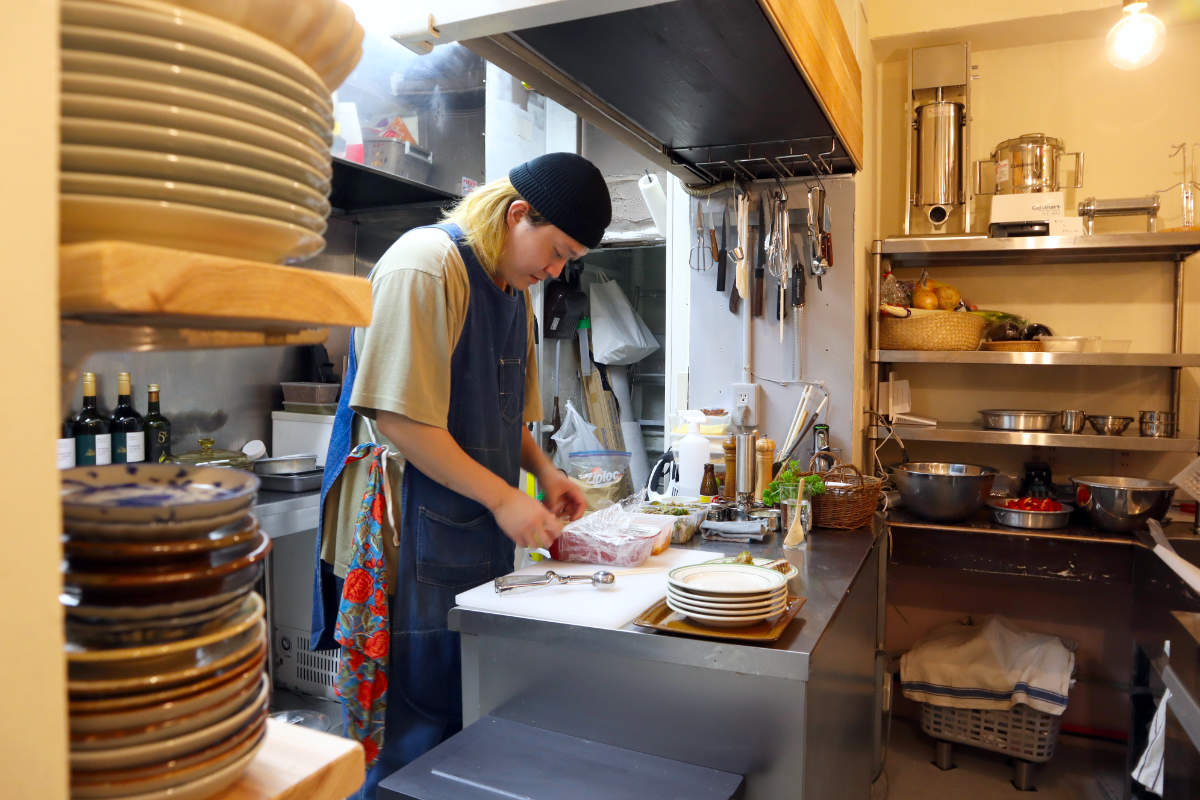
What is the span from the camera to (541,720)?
1531 millimetres

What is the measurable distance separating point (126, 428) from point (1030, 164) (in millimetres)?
3618

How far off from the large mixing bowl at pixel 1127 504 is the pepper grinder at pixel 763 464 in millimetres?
1241

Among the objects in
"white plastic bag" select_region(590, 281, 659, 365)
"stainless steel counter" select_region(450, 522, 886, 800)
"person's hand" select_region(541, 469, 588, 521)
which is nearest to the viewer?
"stainless steel counter" select_region(450, 522, 886, 800)

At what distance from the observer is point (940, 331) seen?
324 cm

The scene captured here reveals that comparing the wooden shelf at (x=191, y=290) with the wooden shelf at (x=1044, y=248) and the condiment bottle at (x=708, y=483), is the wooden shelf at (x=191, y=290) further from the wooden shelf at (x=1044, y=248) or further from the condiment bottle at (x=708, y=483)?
the wooden shelf at (x=1044, y=248)

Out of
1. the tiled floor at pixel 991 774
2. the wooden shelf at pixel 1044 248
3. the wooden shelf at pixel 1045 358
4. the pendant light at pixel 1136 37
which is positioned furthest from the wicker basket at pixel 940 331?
the tiled floor at pixel 991 774

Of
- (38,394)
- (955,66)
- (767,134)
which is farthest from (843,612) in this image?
(955,66)

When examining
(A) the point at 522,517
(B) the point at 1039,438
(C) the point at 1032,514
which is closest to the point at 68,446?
(A) the point at 522,517

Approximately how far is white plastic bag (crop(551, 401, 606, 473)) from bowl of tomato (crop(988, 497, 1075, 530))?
6.32 ft

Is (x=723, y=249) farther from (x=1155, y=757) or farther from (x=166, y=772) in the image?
(x=166, y=772)

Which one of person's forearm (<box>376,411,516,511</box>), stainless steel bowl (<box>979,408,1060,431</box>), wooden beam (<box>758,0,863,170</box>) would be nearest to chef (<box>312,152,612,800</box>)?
person's forearm (<box>376,411,516,511</box>)

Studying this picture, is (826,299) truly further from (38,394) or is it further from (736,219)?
(38,394)

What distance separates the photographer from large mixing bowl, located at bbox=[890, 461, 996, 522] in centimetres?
301

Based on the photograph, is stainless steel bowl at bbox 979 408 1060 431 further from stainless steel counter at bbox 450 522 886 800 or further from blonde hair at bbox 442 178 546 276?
blonde hair at bbox 442 178 546 276
